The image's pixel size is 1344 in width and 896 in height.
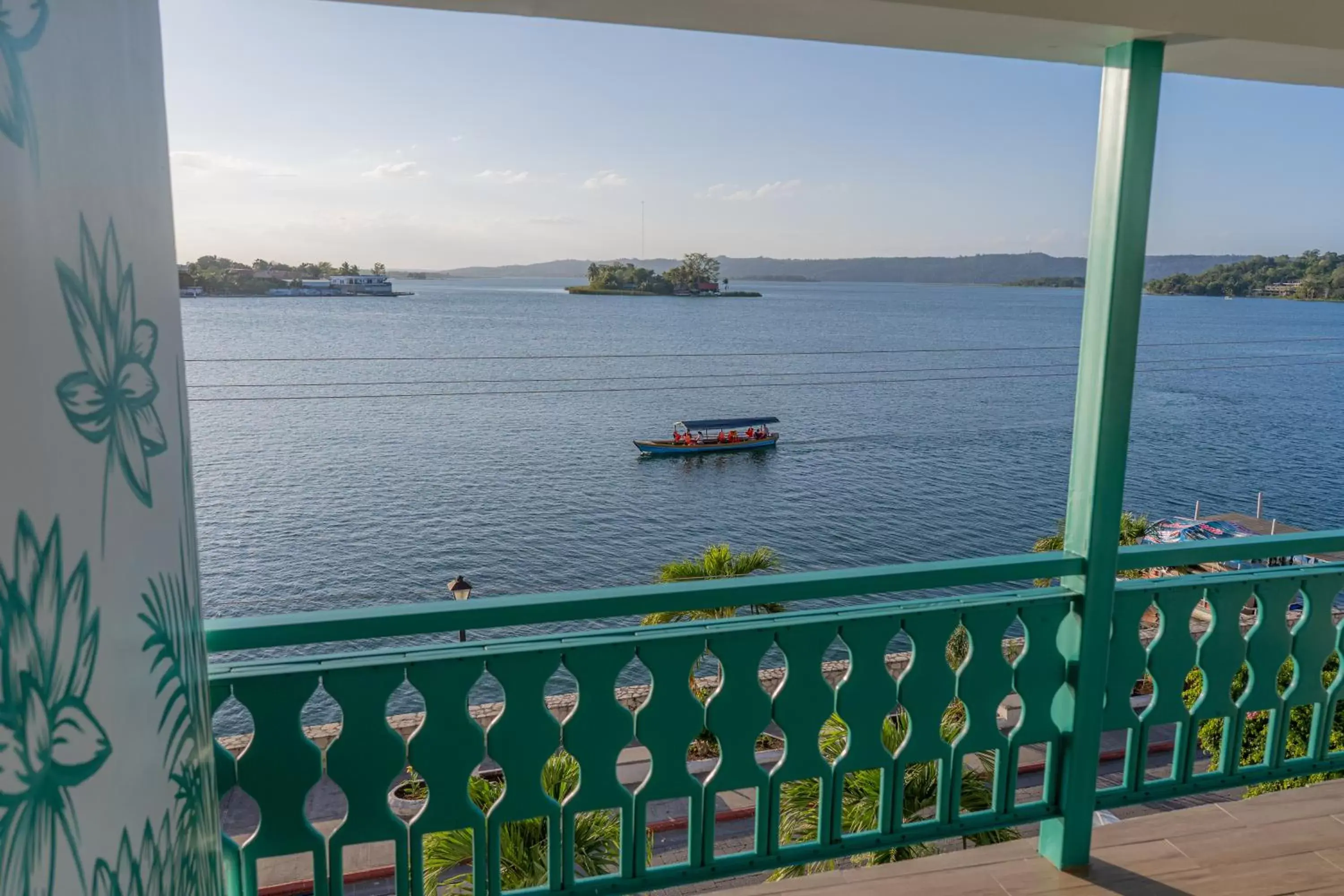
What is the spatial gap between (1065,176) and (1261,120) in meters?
14.0

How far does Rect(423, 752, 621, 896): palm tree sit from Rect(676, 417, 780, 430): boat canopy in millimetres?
39591

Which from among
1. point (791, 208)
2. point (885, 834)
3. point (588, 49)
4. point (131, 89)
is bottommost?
point (885, 834)

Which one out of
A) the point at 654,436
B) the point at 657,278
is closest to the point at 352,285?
the point at 654,436

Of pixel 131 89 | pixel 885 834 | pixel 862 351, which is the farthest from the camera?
pixel 862 351

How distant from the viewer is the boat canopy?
47.0m

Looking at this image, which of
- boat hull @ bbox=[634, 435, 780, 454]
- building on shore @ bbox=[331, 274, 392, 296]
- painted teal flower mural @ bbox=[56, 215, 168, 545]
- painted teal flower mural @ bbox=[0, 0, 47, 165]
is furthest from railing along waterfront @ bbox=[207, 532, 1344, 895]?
boat hull @ bbox=[634, 435, 780, 454]

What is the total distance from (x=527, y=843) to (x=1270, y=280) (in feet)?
43.7

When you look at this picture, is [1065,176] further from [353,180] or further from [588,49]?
[353,180]

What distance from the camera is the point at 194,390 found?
5650cm

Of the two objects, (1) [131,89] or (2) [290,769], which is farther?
(2) [290,769]

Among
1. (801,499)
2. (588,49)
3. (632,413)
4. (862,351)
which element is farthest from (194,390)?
(862,351)

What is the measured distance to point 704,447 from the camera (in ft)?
167

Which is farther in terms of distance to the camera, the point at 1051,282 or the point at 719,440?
the point at 1051,282

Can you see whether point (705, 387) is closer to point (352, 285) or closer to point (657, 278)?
point (657, 278)
